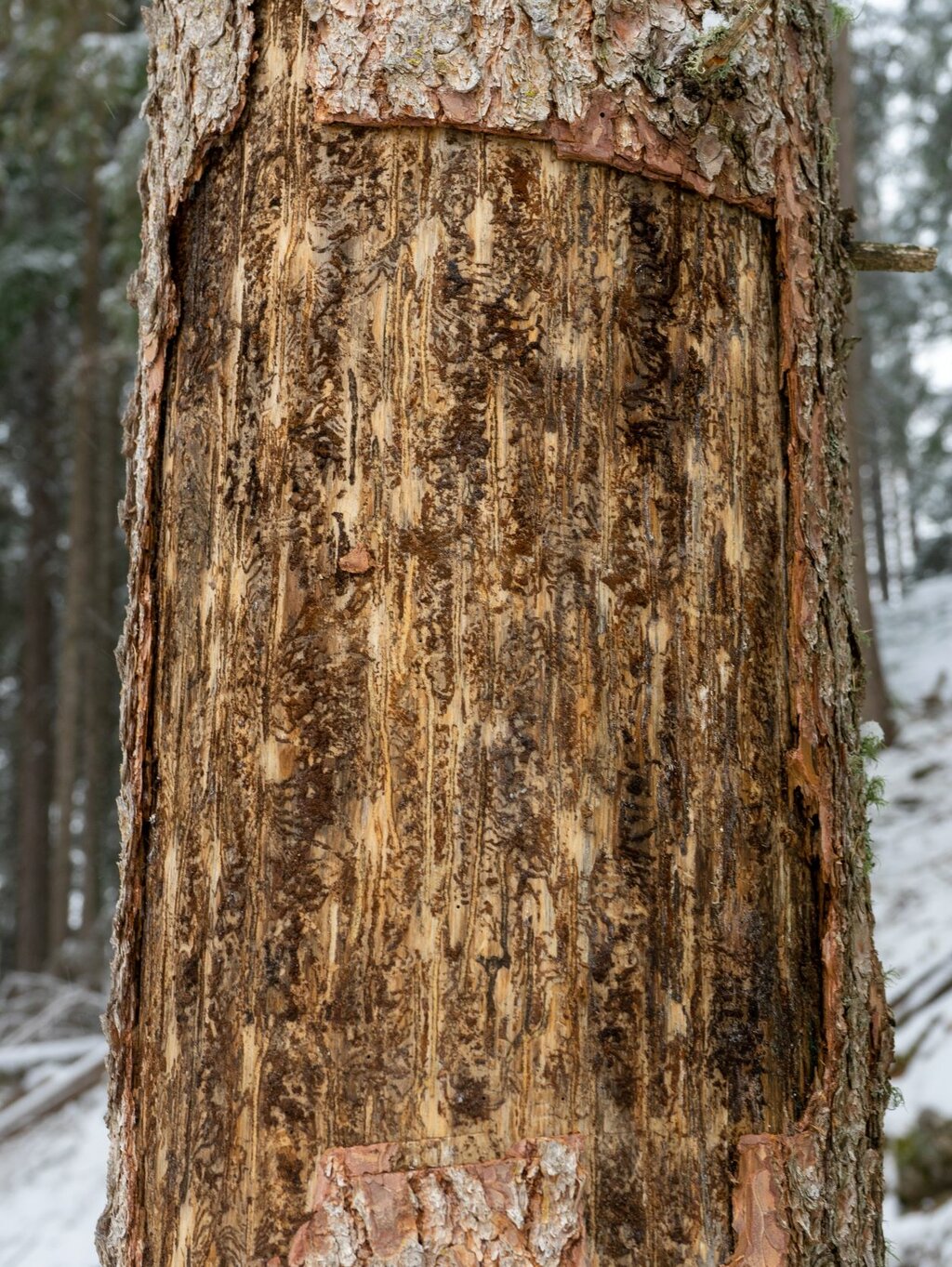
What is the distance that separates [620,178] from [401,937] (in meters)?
0.98

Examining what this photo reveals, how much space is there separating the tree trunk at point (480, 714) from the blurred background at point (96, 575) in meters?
0.54

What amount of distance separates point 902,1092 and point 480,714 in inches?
138

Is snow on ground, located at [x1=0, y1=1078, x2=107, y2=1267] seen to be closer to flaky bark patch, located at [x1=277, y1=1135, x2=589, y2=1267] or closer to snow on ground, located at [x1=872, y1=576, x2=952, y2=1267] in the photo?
snow on ground, located at [x1=872, y1=576, x2=952, y2=1267]

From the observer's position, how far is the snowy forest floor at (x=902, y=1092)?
5117 millimetres

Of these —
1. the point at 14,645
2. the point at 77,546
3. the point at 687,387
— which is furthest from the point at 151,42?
the point at 14,645

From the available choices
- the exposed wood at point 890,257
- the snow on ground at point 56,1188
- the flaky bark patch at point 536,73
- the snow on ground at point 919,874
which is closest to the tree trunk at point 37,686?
the snow on ground at point 56,1188

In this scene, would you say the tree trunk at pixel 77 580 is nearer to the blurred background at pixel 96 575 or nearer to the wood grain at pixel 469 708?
the blurred background at pixel 96 575

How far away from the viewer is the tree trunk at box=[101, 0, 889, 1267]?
4.24 feet

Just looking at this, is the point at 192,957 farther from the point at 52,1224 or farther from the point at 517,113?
the point at 52,1224

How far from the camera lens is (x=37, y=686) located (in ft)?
57.5

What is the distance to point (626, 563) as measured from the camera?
139cm

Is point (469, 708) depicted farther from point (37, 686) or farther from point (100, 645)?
point (37, 686)

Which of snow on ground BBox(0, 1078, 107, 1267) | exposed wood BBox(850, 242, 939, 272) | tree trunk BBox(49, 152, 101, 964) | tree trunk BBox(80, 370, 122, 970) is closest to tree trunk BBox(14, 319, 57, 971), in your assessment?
tree trunk BBox(80, 370, 122, 970)

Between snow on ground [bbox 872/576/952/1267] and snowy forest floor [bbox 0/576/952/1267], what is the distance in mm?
10
